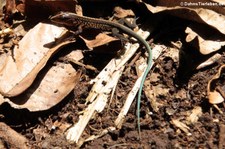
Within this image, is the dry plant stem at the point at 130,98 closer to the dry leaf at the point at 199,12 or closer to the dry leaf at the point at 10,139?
the dry leaf at the point at 199,12

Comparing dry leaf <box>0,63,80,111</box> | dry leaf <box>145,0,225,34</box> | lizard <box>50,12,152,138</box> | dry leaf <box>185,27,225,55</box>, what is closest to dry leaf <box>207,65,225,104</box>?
dry leaf <box>185,27,225,55</box>

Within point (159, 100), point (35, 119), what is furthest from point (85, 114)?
point (159, 100)

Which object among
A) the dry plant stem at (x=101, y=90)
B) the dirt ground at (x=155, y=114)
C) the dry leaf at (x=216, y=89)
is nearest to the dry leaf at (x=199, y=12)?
the dirt ground at (x=155, y=114)

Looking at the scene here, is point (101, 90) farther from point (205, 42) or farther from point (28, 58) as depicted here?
point (205, 42)

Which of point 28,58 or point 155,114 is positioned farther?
point 28,58

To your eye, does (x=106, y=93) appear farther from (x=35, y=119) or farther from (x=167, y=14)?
(x=167, y=14)

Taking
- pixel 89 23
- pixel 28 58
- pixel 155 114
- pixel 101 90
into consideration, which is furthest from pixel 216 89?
pixel 28 58
